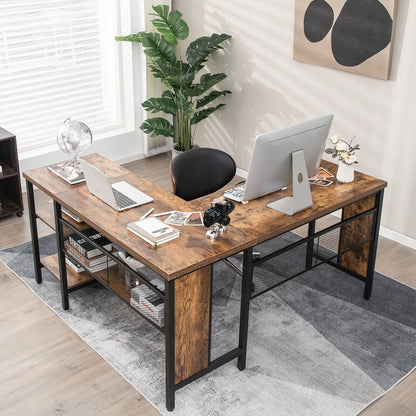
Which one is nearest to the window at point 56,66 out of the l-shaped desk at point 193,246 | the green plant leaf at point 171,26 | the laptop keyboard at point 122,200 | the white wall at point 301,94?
the green plant leaf at point 171,26

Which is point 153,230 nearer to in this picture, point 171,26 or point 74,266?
point 74,266

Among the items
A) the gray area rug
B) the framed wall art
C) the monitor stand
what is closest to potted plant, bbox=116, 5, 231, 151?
the framed wall art

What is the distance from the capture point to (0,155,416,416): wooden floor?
3.36 m

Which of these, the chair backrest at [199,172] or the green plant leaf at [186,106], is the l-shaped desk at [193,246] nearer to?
the chair backrest at [199,172]

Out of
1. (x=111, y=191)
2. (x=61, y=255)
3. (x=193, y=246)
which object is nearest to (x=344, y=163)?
(x=193, y=246)

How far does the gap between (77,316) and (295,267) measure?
143 cm

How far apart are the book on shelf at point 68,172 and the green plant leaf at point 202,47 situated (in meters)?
2.00

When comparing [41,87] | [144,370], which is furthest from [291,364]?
[41,87]

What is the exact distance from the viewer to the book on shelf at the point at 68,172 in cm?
394

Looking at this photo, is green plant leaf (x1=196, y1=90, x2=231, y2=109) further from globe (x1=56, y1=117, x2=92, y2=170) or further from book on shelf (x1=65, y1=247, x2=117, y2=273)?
book on shelf (x1=65, y1=247, x2=117, y2=273)

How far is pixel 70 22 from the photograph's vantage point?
19.0ft

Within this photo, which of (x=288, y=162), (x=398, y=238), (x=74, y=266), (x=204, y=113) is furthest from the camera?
(x=204, y=113)

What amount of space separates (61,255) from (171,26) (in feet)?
8.50

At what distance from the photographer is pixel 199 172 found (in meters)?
4.33
